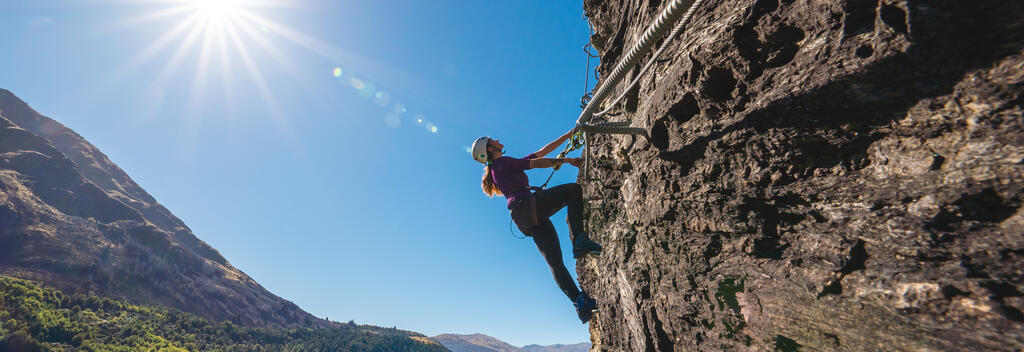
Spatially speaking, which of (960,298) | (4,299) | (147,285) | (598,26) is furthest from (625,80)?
(147,285)

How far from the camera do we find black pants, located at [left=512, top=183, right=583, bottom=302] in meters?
4.83

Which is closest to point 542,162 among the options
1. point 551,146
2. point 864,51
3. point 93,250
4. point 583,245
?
point 551,146

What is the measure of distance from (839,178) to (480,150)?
12.7 ft

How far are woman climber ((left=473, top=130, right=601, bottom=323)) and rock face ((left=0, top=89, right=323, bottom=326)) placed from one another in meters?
72.8

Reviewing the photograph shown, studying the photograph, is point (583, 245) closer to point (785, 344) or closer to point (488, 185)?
point (488, 185)

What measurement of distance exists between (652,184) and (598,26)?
3887mm

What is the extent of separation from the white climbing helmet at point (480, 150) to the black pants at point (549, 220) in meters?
0.87

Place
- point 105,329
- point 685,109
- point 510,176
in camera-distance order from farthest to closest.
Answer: point 105,329 < point 510,176 < point 685,109

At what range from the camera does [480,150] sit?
206 inches

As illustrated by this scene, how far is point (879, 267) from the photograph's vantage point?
2029 millimetres

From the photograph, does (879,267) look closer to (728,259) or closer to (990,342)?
(990,342)

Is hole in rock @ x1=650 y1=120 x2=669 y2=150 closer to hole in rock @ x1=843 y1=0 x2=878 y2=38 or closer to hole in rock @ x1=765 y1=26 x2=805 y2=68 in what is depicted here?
hole in rock @ x1=765 y1=26 x2=805 y2=68

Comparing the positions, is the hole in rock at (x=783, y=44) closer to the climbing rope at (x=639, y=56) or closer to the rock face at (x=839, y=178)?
the rock face at (x=839, y=178)

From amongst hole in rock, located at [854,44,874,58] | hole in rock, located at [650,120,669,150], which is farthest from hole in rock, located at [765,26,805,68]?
hole in rock, located at [650,120,669,150]
